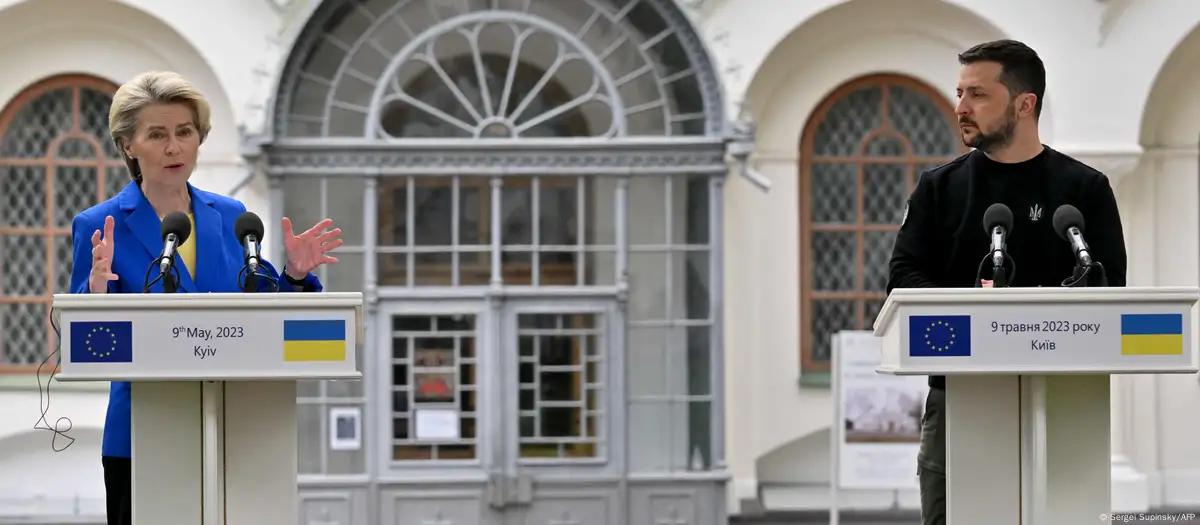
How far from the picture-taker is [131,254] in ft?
11.2

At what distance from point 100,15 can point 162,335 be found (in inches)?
274

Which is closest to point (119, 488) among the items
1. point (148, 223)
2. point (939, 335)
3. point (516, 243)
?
point (148, 223)

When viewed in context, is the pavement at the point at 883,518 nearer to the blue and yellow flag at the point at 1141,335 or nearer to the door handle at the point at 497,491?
the door handle at the point at 497,491

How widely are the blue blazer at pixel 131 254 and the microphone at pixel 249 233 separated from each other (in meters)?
0.11

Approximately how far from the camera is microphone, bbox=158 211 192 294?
316cm

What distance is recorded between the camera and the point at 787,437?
9.68 m

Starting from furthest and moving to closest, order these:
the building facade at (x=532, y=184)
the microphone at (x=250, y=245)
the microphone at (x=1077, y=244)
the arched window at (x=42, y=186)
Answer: the arched window at (x=42, y=186) < the building facade at (x=532, y=184) < the microphone at (x=250, y=245) < the microphone at (x=1077, y=244)

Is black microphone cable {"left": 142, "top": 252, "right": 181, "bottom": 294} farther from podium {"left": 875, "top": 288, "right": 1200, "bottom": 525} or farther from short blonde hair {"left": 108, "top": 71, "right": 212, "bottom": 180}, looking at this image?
podium {"left": 875, "top": 288, "right": 1200, "bottom": 525}

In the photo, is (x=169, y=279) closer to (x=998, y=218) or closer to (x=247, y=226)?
(x=247, y=226)

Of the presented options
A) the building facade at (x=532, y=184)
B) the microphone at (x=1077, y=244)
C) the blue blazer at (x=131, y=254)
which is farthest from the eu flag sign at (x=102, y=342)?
the building facade at (x=532, y=184)

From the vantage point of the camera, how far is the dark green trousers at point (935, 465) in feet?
11.6

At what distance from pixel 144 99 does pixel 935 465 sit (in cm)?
212

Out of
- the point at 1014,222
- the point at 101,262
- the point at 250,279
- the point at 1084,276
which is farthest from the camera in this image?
the point at 1014,222

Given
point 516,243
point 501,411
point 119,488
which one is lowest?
point 501,411
